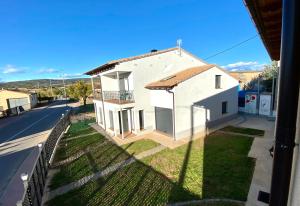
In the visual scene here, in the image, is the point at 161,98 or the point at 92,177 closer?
the point at 92,177

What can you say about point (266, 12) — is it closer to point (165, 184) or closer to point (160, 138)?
point (165, 184)

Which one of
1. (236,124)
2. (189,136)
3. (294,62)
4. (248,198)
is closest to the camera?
(294,62)

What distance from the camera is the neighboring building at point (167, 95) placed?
44.8ft

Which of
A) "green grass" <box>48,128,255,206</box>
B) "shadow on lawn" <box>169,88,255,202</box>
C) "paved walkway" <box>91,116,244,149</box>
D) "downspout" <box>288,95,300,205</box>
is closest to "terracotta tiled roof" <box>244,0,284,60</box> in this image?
"downspout" <box>288,95,300,205</box>

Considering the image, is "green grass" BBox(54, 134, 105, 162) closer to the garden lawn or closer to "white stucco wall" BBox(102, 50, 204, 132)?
the garden lawn

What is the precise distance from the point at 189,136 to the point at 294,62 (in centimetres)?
1294

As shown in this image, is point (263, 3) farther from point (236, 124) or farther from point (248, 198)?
point (236, 124)

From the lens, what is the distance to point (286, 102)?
61.9 inches

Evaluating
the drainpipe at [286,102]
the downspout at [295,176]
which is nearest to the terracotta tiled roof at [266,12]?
the drainpipe at [286,102]

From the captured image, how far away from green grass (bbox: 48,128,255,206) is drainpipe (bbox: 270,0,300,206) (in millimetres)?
5274

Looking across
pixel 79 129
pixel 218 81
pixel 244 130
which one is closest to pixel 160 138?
pixel 244 130

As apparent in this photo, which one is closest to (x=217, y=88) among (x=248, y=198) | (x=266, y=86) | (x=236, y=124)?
(x=236, y=124)

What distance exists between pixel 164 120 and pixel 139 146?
136 inches

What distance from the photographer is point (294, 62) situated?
1505mm
